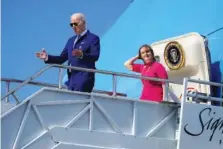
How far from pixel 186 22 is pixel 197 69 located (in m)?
1.77

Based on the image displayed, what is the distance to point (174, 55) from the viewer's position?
325 inches

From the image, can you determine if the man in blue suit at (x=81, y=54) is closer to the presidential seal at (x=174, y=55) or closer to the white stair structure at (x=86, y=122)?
the white stair structure at (x=86, y=122)

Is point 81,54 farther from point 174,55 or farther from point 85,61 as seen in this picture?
point 174,55

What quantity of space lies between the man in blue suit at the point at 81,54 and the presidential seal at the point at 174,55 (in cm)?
225

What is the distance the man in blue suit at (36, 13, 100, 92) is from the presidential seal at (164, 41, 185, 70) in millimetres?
2246

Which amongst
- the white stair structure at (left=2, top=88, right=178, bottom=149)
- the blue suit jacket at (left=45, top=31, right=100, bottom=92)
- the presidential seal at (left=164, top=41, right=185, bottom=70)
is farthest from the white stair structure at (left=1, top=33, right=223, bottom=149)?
the presidential seal at (left=164, top=41, right=185, bottom=70)

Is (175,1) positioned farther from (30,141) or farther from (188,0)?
(30,141)

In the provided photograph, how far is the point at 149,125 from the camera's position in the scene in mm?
6176

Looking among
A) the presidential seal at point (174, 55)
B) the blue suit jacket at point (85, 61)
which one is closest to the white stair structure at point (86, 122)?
the blue suit jacket at point (85, 61)

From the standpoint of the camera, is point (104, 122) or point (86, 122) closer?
point (86, 122)

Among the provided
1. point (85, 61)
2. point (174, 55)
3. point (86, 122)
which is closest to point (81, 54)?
point (85, 61)

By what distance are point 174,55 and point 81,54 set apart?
2.77 meters

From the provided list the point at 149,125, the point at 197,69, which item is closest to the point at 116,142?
the point at 149,125

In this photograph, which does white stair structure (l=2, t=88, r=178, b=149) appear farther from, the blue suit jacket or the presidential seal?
the presidential seal
